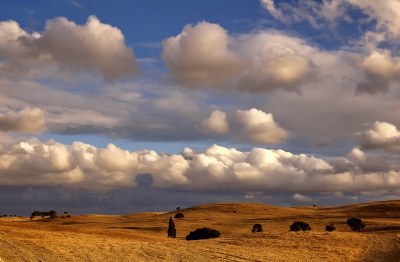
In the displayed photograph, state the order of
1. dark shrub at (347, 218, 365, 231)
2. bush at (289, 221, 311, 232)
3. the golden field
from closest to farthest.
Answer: the golden field < bush at (289, 221, 311, 232) < dark shrub at (347, 218, 365, 231)

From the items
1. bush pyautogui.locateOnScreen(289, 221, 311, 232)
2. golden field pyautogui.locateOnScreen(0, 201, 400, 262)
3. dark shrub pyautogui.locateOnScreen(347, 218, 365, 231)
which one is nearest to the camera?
golden field pyautogui.locateOnScreen(0, 201, 400, 262)

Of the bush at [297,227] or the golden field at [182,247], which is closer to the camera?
the golden field at [182,247]

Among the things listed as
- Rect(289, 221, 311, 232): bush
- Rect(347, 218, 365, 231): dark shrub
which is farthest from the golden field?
Rect(347, 218, 365, 231): dark shrub

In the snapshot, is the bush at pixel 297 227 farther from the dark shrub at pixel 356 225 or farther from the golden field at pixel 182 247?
the golden field at pixel 182 247

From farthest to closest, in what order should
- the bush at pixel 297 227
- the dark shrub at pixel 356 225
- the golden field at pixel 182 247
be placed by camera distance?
the dark shrub at pixel 356 225 < the bush at pixel 297 227 < the golden field at pixel 182 247

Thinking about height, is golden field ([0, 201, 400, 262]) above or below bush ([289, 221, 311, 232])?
below

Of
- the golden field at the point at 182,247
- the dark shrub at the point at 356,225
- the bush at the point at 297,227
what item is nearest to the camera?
the golden field at the point at 182,247

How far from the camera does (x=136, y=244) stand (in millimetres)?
38938

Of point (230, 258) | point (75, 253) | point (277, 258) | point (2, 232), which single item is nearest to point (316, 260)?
point (277, 258)

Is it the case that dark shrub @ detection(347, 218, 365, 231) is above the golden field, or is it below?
above

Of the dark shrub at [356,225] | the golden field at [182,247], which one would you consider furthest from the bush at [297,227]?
the golden field at [182,247]

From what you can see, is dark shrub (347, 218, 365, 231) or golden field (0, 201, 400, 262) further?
dark shrub (347, 218, 365, 231)

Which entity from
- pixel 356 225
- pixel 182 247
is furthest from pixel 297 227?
pixel 182 247

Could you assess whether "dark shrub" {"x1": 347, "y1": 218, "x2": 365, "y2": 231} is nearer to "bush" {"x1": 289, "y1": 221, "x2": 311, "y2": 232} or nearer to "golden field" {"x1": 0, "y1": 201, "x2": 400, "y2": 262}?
"bush" {"x1": 289, "y1": 221, "x2": 311, "y2": 232}
